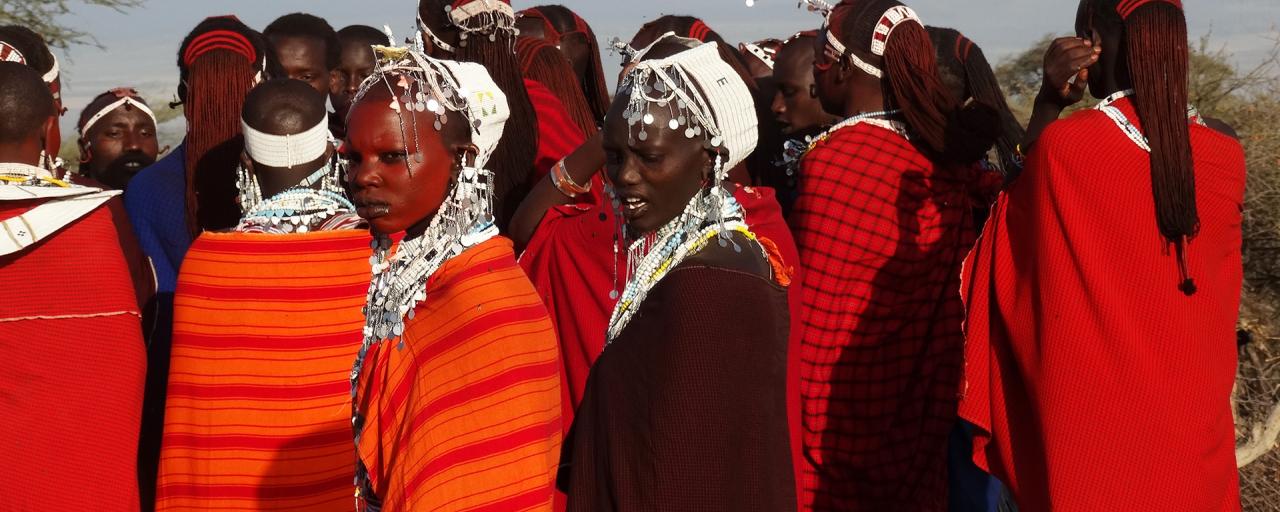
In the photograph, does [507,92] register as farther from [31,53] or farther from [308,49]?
[31,53]

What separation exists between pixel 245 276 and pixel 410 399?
1325 millimetres

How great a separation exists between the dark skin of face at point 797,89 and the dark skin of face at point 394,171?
281 centimetres

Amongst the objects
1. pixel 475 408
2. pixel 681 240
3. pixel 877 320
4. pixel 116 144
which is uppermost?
pixel 681 240

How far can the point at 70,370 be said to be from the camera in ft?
16.4

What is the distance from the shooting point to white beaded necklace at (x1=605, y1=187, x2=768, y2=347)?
3316 millimetres

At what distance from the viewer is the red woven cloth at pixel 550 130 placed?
5949 mm

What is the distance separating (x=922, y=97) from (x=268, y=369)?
7.91 ft

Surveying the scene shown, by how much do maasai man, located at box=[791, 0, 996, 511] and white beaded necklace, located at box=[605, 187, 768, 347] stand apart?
166 cm

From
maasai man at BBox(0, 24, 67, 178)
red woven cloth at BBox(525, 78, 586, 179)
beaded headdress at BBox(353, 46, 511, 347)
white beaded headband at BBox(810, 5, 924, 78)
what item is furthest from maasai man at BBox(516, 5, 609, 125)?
beaded headdress at BBox(353, 46, 511, 347)

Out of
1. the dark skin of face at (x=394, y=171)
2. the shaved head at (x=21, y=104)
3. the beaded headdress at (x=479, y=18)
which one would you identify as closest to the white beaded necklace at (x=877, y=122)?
the beaded headdress at (x=479, y=18)

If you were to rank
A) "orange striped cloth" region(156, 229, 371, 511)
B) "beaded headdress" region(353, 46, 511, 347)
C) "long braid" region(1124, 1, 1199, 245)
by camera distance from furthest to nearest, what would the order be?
1. "orange striped cloth" region(156, 229, 371, 511)
2. "long braid" region(1124, 1, 1199, 245)
3. "beaded headdress" region(353, 46, 511, 347)

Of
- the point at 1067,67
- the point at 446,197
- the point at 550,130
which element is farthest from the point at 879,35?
the point at 446,197

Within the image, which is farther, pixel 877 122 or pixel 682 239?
pixel 877 122

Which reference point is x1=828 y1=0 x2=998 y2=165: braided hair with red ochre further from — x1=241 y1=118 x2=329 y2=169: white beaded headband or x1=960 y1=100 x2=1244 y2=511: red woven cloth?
x1=241 y1=118 x2=329 y2=169: white beaded headband
